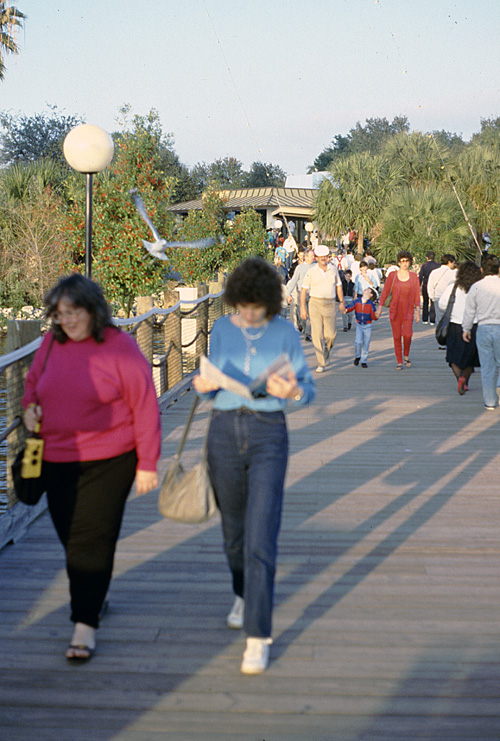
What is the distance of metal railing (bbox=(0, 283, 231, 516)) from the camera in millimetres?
5324

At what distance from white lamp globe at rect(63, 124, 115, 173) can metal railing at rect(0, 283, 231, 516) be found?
5.20ft

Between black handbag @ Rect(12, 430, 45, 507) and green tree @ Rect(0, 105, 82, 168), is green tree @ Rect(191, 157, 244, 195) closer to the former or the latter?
green tree @ Rect(0, 105, 82, 168)

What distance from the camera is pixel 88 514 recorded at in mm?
3742

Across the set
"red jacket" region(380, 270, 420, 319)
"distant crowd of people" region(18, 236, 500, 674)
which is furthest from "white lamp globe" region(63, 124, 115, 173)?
"red jacket" region(380, 270, 420, 319)

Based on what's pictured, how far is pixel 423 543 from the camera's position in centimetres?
538

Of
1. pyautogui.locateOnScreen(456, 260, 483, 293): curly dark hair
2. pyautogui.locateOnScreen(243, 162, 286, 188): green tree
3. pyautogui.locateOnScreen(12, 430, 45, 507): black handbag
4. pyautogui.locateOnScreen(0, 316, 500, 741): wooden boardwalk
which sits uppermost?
pyautogui.locateOnScreen(243, 162, 286, 188): green tree

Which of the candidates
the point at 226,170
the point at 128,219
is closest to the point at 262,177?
the point at 226,170

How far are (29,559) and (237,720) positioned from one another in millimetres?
2148

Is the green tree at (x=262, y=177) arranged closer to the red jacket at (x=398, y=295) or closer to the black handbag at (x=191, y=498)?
the red jacket at (x=398, y=295)

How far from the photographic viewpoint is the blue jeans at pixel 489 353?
31.2 ft

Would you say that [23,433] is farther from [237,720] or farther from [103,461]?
[237,720]

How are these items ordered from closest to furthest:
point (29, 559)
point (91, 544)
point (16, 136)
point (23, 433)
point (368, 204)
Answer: point (91, 544) → point (29, 559) → point (23, 433) → point (368, 204) → point (16, 136)

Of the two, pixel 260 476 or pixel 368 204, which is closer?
pixel 260 476

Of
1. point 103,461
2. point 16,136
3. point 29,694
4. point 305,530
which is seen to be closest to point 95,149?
point 305,530
